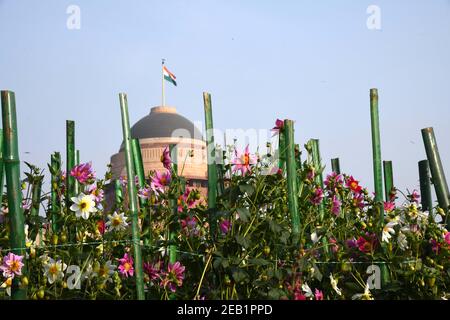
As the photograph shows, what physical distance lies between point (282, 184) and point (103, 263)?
65cm

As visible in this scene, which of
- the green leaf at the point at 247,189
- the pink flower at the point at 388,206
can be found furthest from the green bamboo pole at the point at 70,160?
the pink flower at the point at 388,206

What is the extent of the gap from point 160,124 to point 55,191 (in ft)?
160

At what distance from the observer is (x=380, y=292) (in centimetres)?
220

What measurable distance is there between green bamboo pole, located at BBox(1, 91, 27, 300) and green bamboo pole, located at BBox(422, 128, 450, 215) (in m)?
1.65

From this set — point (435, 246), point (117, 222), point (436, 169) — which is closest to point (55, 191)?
point (117, 222)

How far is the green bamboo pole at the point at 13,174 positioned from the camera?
1.77m

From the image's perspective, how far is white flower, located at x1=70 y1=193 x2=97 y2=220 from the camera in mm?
2174

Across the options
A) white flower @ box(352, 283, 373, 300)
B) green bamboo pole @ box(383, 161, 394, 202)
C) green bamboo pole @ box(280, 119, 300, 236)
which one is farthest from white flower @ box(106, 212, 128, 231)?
green bamboo pole @ box(383, 161, 394, 202)

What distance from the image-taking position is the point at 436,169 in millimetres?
2705
